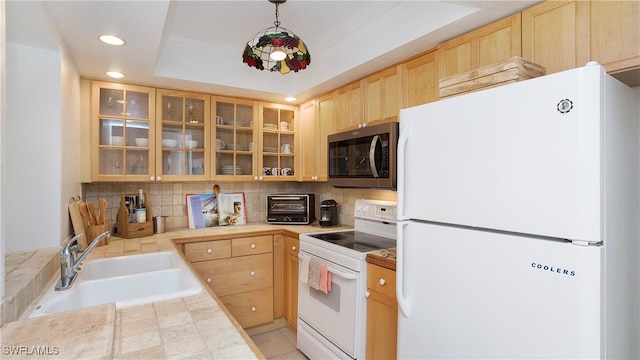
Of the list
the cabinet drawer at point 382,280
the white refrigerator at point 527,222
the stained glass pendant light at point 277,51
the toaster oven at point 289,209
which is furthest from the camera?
the toaster oven at point 289,209

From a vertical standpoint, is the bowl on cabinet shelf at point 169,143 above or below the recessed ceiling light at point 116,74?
below

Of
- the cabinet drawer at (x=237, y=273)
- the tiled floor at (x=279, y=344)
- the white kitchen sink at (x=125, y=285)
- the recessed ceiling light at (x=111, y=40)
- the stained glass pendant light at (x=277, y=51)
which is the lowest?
the tiled floor at (x=279, y=344)

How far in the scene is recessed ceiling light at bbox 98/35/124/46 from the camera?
181 centimetres

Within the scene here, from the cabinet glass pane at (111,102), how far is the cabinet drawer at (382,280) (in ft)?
7.77

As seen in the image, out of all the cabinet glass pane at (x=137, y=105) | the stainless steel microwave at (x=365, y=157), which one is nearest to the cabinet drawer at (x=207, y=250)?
the stainless steel microwave at (x=365, y=157)

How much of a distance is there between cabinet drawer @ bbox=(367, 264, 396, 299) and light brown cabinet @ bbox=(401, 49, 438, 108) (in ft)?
3.50

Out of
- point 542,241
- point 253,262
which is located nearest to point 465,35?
point 542,241

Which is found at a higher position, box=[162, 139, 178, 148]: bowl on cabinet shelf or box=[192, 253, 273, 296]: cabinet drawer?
box=[162, 139, 178, 148]: bowl on cabinet shelf

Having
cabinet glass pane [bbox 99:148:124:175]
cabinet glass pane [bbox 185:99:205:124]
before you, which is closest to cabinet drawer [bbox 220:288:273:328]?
cabinet glass pane [bbox 99:148:124:175]

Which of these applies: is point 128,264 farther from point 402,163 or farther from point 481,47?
point 481,47

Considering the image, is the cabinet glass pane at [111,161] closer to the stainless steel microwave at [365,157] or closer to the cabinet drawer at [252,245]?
the cabinet drawer at [252,245]

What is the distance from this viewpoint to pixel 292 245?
2.83 metres

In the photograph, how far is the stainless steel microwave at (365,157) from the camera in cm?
209

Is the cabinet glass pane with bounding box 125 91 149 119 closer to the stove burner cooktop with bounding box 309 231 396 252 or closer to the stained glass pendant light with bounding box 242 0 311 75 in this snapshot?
the stained glass pendant light with bounding box 242 0 311 75
